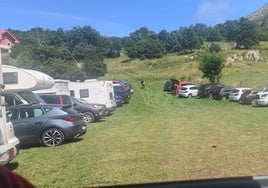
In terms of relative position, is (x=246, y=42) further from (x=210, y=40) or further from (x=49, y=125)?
(x=49, y=125)

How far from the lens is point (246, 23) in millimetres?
3525

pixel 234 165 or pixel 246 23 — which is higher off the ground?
pixel 246 23

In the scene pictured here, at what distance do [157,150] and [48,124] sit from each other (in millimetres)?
2099

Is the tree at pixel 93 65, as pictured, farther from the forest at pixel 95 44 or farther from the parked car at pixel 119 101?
the parked car at pixel 119 101

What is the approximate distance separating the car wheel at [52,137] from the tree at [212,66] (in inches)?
90.7

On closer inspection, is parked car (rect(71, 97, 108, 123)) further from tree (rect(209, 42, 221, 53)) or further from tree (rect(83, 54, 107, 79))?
tree (rect(83, 54, 107, 79))

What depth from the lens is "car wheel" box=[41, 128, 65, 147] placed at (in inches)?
251

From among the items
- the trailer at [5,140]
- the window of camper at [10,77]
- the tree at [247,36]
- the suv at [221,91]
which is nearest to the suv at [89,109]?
the suv at [221,91]

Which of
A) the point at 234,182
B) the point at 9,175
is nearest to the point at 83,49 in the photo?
the point at 234,182

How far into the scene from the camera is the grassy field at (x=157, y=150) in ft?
13.0

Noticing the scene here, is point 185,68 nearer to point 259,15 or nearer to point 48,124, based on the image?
point 259,15

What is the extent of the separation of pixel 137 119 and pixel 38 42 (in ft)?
18.8

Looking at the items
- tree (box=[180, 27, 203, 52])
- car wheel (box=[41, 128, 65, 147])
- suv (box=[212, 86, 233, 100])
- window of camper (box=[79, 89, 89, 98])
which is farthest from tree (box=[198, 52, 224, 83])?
window of camper (box=[79, 89, 89, 98])

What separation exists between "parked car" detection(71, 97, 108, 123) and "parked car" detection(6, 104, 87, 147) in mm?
3314
